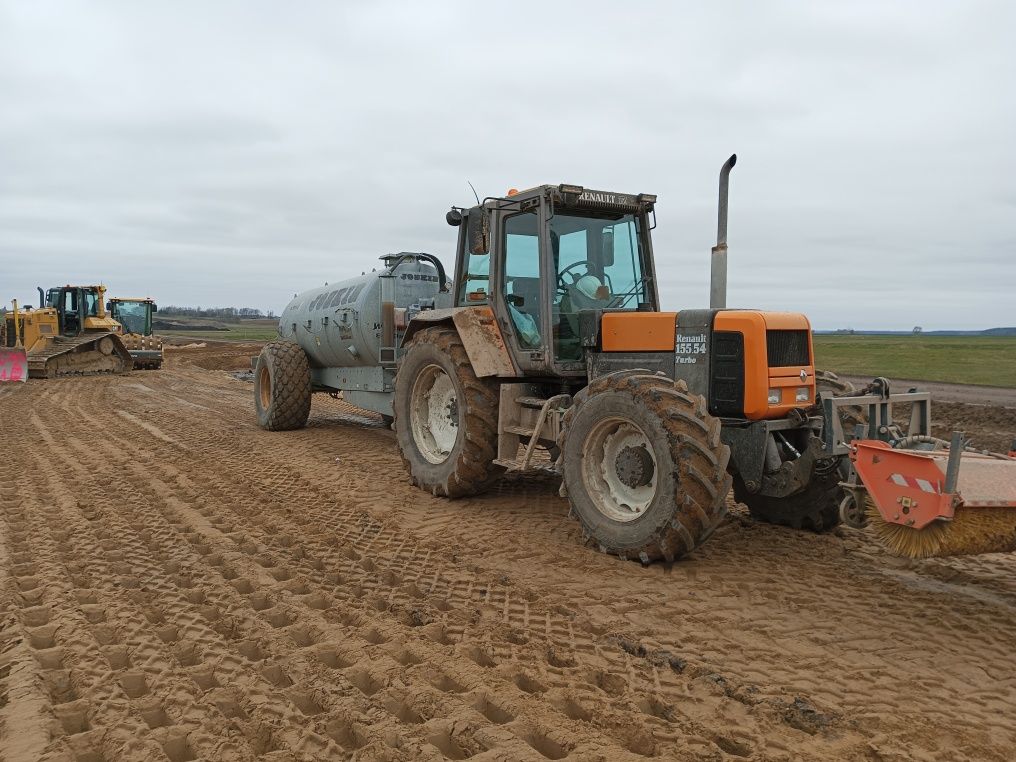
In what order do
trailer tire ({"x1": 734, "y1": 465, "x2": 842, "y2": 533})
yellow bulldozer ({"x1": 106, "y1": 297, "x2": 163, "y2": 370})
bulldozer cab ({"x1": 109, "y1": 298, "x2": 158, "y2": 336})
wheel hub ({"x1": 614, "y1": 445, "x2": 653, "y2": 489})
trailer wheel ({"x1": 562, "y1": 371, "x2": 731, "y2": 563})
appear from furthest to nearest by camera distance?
bulldozer cab ({"x1": 109, "y1": 298, "x2": 158, "y2": 336}), yellow bulldozer ({"x1": 106, "y1": 297, "x2": 163, "y2": 370}), trailer tire ({"x1": 734, "y1": 465, "x2": 842, "y2": 533}), wheel hub ({"x1": 614, "y1": 445, "x2": 653, "y2": 489}), trailer wheel ({"x1": 562, "y1": 371, "x2": 731, "y2": 563})

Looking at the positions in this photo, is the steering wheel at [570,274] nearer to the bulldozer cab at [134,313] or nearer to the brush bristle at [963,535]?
the brush bristle at [963,535]

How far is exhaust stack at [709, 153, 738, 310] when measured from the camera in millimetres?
4930

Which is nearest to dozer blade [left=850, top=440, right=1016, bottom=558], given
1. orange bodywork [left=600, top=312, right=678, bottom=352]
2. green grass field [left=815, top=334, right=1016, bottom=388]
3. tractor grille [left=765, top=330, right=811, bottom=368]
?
tractor grille [left=765, top=330, right=811, bottom=368]

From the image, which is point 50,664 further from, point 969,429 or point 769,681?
point 969,429

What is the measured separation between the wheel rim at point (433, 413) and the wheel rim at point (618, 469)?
2130 millimetres

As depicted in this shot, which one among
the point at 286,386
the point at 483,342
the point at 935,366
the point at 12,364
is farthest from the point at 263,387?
the point at 935,366

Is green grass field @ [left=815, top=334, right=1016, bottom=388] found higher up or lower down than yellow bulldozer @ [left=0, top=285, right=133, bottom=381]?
lower down

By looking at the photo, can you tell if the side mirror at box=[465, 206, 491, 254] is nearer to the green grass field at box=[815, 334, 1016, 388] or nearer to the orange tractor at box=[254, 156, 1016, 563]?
the orange tractor at box=[254, 156, 1016, 563]

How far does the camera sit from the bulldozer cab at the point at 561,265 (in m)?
6.01

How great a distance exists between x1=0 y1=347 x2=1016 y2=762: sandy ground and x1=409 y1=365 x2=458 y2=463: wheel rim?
729 mm

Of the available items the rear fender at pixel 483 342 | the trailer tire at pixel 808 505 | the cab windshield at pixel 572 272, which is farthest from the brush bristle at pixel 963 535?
the rear fender at pixel 483 342

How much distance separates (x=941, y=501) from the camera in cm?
373

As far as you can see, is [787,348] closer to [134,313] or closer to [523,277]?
[523,277]

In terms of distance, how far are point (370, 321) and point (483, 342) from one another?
3198mm
